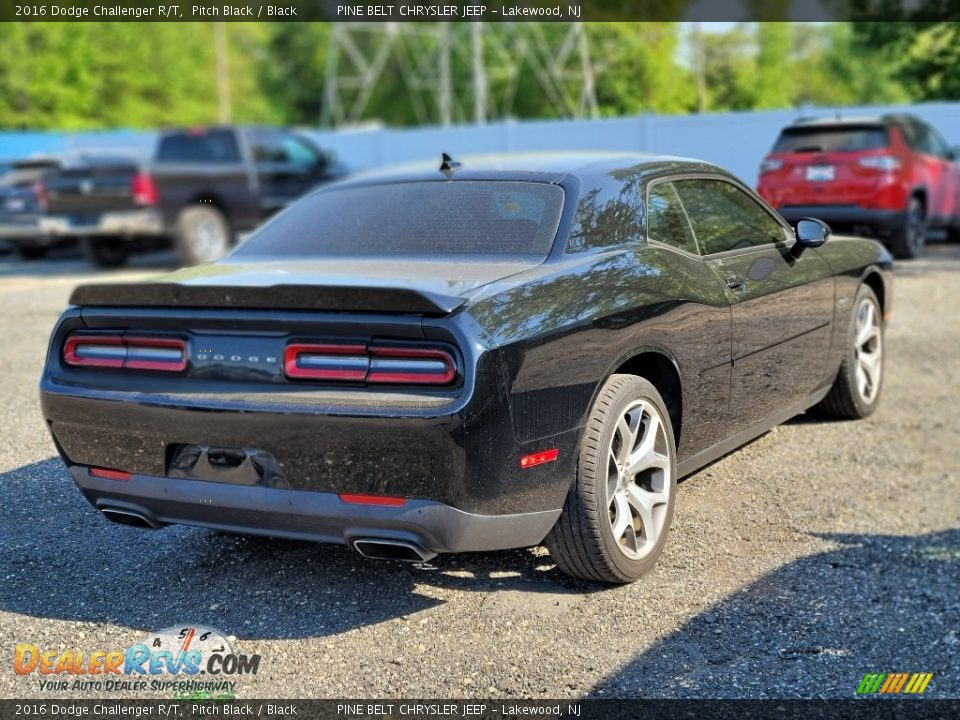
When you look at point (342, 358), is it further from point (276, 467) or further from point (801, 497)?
point (801, 497)

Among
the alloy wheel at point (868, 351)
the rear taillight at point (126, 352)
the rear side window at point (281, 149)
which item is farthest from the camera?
the rear side window at point (281, 149)

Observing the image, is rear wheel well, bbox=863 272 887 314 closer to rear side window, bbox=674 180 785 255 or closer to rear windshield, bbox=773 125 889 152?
rear side window, bbox=674 180 785 255

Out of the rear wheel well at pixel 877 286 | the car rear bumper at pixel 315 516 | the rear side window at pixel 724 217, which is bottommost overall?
the car rear bumper at pixel 315 516

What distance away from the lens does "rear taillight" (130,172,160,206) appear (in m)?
15.2

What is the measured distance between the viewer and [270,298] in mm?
3521

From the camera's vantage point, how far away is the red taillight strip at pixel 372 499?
3383 millimetres

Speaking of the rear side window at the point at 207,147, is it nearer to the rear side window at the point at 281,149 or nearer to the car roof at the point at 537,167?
the rear side window at the point at 281,149

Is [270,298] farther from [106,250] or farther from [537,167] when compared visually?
[106,250]

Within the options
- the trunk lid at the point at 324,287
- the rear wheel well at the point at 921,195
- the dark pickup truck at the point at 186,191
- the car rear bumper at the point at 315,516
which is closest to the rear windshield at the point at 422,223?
the trunk lid at the point at 324,287

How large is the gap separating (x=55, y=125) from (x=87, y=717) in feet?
181

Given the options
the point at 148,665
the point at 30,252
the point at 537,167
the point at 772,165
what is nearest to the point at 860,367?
the point at 537,167

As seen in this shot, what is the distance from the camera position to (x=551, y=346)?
3582 millimetres

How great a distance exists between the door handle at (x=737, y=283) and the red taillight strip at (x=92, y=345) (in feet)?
8.23

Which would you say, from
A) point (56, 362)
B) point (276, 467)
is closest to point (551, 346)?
point (276, 467)
